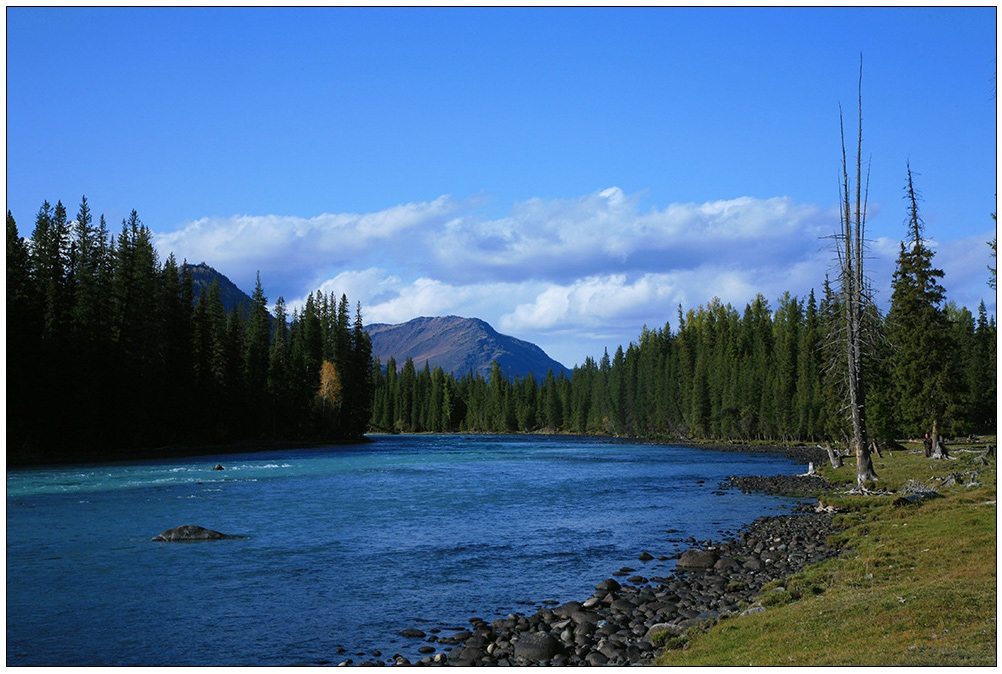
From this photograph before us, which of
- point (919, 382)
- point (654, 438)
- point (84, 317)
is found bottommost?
point (654, 438)

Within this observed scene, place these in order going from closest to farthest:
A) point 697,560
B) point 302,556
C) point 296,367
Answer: point 697,560 → point 302,556 → point 296,367

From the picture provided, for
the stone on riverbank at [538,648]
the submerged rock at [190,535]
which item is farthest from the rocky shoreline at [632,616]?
the submerged rock at [190,535]

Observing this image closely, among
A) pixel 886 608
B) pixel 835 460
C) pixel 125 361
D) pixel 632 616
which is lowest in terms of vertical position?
pixel 632 616

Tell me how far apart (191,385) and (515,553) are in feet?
218

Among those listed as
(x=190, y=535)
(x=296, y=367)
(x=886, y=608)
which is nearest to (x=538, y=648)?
(x=886, y=608)

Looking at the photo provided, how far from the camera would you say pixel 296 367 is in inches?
4318

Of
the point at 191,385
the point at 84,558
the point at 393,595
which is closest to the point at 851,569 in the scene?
the point at 393,595

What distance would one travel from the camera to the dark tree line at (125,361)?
60125 millimetres

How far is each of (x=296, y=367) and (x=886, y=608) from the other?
103867mm

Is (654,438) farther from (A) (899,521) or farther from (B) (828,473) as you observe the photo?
(A) (899,521)

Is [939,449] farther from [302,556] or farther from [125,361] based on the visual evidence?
[125,361]

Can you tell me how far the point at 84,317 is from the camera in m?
67.0

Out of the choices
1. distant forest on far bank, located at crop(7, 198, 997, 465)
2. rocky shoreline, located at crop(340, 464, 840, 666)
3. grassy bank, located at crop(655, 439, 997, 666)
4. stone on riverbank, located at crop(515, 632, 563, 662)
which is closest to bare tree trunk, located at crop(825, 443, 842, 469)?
distant forest on far bank, located at crop(7, 198, 997, 465)

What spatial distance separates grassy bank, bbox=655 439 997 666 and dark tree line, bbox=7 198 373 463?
57911mm
